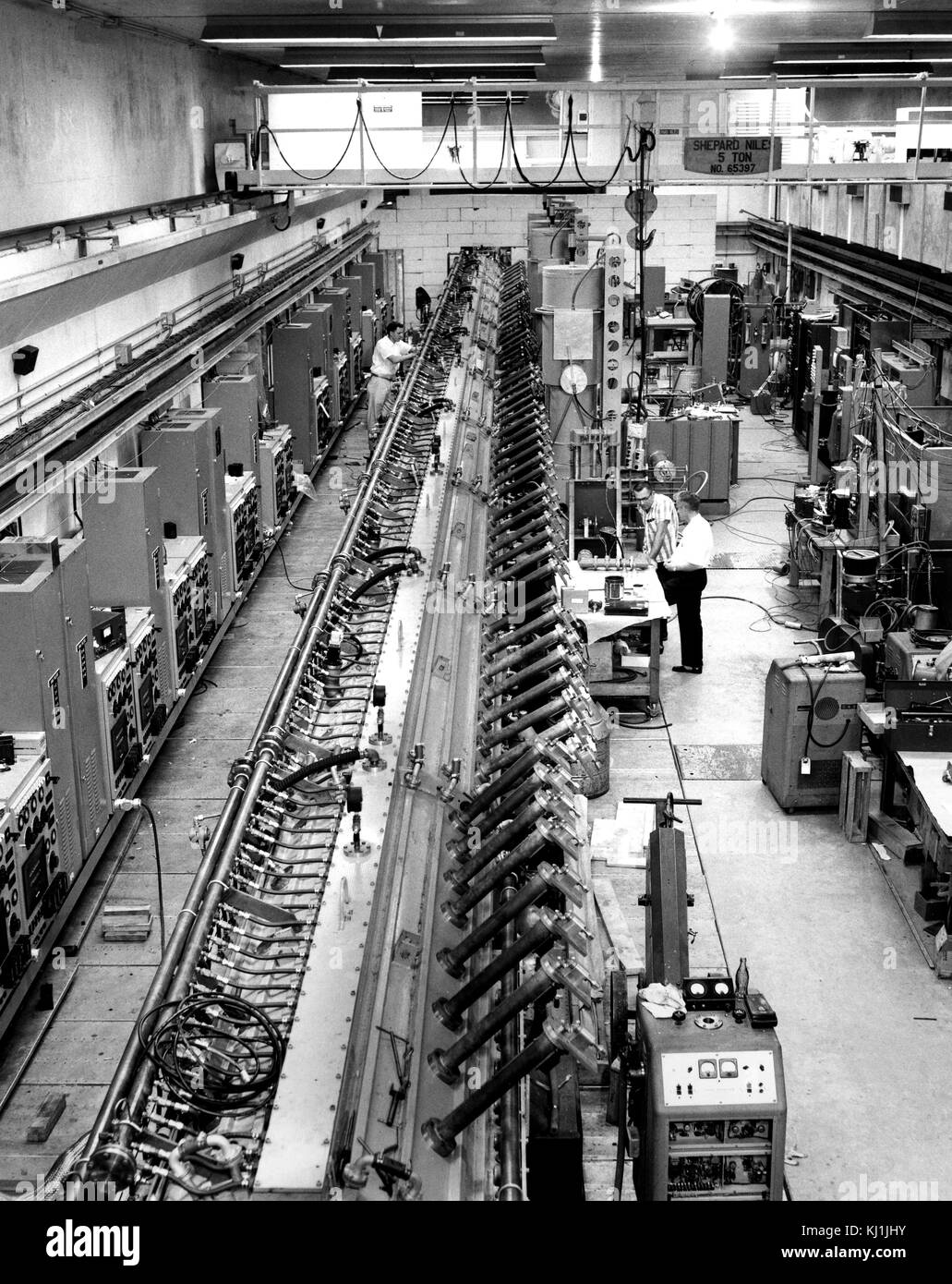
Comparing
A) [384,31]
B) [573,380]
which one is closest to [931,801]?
[573,380]

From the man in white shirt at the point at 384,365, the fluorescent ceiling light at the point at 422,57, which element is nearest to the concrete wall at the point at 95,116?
the fluorescent ceiling light at the point at 422,57

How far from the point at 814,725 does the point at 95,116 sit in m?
5.77

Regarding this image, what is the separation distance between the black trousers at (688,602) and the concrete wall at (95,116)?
458 cm

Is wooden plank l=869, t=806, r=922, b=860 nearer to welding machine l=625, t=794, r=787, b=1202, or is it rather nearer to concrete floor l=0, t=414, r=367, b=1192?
welding machine l=625, t=794, r=787, b=1202

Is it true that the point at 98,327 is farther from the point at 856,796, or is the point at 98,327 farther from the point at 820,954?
the point at 820,954

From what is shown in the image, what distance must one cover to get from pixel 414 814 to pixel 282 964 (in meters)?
0.72

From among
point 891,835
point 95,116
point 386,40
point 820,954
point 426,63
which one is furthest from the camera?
point 426,63

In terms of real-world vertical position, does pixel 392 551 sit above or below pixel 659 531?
above

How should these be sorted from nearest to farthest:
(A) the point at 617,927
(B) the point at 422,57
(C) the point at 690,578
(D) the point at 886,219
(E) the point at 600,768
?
(A) the point at 617,927 < (E) the point at 600,768 < (C) the point at 690,578 < (B) the point at 422,57 < (D) the point at 886,219

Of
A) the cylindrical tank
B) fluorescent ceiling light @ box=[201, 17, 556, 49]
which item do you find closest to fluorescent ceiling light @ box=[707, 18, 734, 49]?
fluorescent ceiling light @ box=[201, 17, 556, 49]

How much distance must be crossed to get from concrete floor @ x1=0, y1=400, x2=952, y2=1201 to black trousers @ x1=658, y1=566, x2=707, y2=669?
189 mm

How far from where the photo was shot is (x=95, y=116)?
907 cm

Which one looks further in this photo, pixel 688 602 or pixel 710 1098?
pixel 688 602

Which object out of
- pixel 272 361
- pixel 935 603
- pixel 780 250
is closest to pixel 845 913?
pixel 935 603
